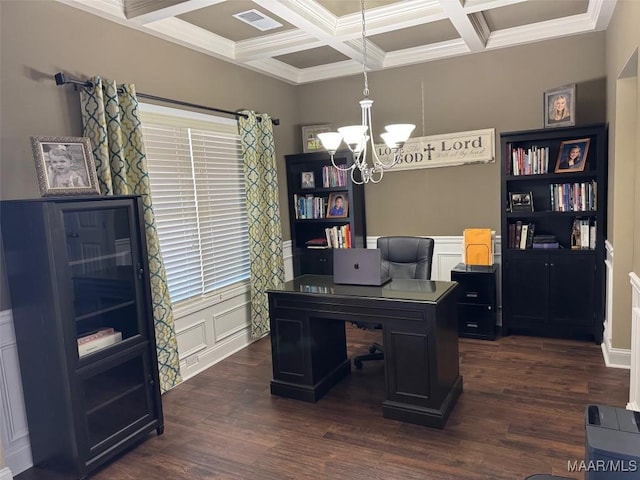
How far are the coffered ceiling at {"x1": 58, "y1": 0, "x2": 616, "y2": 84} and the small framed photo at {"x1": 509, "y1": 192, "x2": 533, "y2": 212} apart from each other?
1.41 metres

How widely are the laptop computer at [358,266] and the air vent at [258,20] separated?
6.23 ft

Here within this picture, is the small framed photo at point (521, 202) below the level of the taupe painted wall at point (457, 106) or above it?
below

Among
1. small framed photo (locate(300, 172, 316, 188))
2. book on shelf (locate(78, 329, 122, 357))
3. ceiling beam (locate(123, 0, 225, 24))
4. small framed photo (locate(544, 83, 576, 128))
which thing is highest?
ceiling beam (locate(123, 0, 225, 24))

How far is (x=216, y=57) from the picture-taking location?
4121mm

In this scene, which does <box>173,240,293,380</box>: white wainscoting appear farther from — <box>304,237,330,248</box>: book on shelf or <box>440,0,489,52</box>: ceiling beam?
<box>440,0,489,52</box>: ceiling beam

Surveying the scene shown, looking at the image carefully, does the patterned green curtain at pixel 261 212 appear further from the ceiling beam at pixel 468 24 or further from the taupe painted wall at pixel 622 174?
the taupe painted wall at pixel 622 174

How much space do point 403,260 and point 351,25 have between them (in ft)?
6.45

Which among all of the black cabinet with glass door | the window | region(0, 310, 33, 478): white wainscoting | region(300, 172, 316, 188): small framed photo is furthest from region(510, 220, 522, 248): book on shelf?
region(0, 310, 33, 478): white wainscoting

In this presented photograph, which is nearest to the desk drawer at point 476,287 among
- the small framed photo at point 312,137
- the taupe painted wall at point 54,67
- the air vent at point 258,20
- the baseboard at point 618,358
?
the baseboard at point 618,358

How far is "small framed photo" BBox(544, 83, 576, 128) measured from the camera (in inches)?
155

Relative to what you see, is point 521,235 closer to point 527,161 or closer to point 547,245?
point 547,245

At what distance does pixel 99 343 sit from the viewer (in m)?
2.63

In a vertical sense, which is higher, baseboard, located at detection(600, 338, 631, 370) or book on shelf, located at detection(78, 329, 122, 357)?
book on shelf, located at detection(78, 329, 122, 357)

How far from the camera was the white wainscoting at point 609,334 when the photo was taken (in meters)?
3.50
